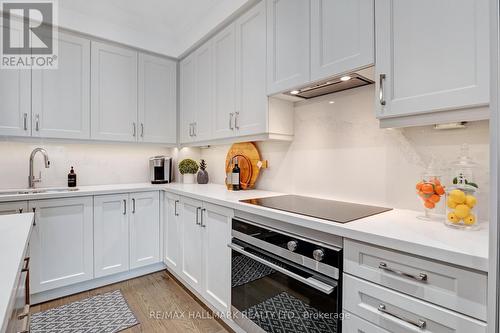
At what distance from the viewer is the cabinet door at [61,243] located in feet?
6.98

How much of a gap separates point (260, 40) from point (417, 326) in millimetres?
1905

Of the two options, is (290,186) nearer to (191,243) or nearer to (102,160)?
(191,243)

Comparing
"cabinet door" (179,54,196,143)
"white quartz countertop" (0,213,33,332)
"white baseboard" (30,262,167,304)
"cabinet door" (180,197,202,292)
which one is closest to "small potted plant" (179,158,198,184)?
"cabinet door" (179,54,196,143)

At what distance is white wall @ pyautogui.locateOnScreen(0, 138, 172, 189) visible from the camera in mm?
2451

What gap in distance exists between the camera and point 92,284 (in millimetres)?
2418

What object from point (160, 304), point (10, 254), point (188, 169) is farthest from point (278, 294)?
point (188, 169)

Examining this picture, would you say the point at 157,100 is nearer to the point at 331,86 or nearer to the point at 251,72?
the point at 251,72

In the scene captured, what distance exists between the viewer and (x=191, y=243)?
2207 millimetres

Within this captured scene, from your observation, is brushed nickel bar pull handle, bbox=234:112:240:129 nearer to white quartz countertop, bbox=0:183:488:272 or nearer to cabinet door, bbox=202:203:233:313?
cabinet door, bbox=202:203:233:313

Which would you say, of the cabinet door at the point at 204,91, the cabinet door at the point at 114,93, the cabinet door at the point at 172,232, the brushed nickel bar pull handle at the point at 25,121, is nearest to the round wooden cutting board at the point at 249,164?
the cabinet door at the point at 204,91

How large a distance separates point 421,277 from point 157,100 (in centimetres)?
292

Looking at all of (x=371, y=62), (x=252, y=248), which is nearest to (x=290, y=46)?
(x=371, y=62)

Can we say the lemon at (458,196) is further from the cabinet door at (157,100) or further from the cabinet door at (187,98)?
the cabinet door at (157,100)

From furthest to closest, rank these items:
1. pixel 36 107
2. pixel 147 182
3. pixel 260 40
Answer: pixel 147 182
pixel 36 107
pixel 260 40
